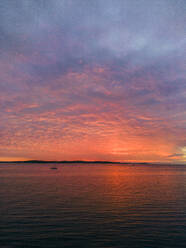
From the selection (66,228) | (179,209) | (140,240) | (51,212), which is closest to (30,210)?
(51,212)

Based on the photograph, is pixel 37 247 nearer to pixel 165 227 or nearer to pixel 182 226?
pixel 165 227

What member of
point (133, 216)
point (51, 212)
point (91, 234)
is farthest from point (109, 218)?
point (51, 212)

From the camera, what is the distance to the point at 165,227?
24344 millimetres

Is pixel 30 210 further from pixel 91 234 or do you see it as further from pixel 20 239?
pixel 91 234

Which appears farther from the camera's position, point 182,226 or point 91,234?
point 182,226

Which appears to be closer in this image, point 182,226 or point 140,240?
point 140,240

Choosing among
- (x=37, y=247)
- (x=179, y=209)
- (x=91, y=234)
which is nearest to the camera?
(x=37, y=247)

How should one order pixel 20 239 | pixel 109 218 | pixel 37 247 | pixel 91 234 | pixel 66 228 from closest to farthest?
pixel 37 247
pixel 20 239
pixel 91 234
pixel 66 228
pixel 109 218

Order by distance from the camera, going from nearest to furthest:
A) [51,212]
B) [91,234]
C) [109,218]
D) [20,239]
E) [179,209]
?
[20,239] < [91,234] < [109,218] < [51,212] < [179,209]

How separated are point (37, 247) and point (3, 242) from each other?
12.4ft

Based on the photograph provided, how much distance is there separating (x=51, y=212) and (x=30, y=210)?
13.1 feet

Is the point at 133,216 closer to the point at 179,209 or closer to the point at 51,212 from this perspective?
the point at 179,209

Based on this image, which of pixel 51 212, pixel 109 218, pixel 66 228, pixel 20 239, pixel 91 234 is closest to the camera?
pixel 20 239

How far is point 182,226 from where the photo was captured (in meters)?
24.7
